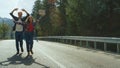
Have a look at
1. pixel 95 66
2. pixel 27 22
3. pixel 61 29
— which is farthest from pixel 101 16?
pixel 61 29

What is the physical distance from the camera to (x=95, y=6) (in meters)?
42.1

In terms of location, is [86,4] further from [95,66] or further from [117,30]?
[95,66]

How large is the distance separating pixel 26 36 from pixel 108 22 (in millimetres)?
26579

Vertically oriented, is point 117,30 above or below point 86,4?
below

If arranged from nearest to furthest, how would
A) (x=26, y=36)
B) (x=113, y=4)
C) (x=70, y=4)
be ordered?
(x=26, y=36) → (x=113, y=4) → (x=70, y=4)

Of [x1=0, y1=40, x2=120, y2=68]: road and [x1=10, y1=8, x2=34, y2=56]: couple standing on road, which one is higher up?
[x1=10, y1=8, x2=34, y2=56]: couple standing on road

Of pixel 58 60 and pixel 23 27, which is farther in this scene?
pixel 23 27

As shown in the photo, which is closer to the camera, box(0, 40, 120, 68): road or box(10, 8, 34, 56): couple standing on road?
box(0, 40, 120, 68): road

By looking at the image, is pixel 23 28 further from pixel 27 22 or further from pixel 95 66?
pixel 95 66

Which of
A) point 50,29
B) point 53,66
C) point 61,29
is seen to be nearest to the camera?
point 53,66

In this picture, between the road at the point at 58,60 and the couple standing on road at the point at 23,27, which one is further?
the couple standing on road at the point at 23,27

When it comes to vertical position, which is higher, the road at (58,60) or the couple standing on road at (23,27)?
the couple standing on road at (23,27)

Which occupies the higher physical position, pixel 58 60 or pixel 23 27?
pixel 23 27

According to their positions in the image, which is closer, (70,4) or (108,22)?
(108,22)
